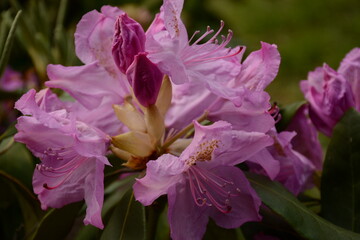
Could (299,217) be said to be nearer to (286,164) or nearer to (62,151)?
(286,164)

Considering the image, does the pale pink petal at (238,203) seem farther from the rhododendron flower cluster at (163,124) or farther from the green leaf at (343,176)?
the green leaf at (343,176)

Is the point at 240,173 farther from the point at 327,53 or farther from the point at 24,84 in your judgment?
the point at 327,53

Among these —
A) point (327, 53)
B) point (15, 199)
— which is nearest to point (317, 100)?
point (15, 199)

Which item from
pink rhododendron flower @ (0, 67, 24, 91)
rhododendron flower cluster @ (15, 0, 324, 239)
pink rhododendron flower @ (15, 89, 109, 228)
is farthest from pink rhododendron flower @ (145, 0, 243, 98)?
pink rhododendron flower @ (0, 67, 24, 91)

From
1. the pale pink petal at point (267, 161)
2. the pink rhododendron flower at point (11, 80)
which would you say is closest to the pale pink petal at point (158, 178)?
the pale pink petal at point (267, 161)

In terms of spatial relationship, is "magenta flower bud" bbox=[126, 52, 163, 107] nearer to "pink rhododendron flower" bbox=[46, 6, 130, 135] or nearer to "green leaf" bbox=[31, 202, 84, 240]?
"pink rhododendron flower" bbox=[46, 6, 130, 135]
